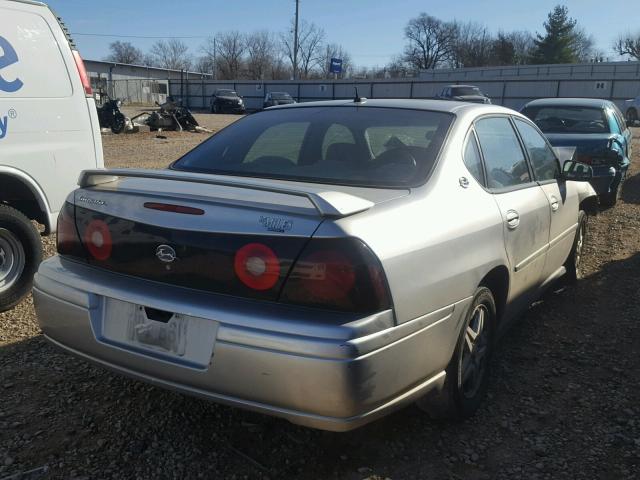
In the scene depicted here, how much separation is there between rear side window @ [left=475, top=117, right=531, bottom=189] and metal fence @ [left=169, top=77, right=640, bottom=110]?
27.8 m

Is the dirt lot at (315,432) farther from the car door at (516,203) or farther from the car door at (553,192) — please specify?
the car door at (553,192)

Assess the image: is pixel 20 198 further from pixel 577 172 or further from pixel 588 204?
pixel 588 204

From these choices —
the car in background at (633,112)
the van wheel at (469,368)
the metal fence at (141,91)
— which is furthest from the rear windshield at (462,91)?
the metal fence at (141,91)

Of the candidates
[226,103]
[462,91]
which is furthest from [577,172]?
[226,103]

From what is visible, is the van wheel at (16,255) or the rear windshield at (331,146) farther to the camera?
the van wheel at (16,255)

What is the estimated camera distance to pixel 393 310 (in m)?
2.18

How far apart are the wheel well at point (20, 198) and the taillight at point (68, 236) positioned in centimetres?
175

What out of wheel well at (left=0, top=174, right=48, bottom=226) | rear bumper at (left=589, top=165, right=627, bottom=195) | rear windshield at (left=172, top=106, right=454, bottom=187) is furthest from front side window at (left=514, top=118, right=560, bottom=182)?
rear bumper at (left=589, top=165, right=627, bottom=195)

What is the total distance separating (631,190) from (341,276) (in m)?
10.1

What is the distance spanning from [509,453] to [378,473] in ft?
2.15

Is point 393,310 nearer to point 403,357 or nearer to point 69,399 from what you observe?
point 403,357

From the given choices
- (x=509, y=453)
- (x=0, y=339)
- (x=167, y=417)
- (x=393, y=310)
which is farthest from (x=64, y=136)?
(x=509, y=453)

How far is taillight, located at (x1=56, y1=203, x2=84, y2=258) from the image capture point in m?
2.68

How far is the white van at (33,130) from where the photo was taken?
4.12 m
